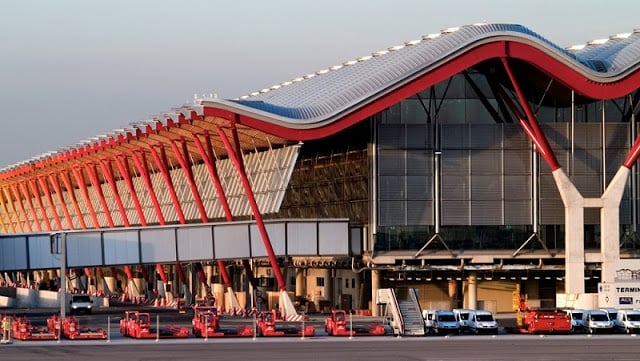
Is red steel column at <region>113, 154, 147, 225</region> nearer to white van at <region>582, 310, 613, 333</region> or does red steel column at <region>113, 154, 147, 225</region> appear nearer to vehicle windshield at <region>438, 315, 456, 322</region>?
vehicle windshield at <region>438, 315, 456, 322</region>

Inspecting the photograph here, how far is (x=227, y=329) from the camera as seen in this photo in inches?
3177

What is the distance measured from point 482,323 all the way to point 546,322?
333 cm

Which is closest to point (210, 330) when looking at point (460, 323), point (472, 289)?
point (460, 323)

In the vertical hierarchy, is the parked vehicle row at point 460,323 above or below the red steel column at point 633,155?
below

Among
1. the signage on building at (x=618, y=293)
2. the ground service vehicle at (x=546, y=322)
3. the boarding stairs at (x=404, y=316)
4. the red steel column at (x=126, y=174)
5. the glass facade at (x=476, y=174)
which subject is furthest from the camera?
the red steel column at (x=126, y=174)

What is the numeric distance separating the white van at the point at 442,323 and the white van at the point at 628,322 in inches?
347

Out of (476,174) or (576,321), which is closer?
(576,321)

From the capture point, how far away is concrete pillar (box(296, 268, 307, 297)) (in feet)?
385

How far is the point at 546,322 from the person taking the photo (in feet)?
256

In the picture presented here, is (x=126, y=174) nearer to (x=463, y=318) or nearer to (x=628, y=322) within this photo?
(x=463, y=318)

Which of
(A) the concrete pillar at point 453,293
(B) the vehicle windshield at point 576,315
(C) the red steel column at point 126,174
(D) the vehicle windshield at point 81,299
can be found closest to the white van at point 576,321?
(B) the vehicle windshield at point 576,315

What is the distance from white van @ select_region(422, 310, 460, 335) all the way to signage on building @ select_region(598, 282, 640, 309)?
1691cm

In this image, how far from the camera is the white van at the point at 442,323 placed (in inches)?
3105

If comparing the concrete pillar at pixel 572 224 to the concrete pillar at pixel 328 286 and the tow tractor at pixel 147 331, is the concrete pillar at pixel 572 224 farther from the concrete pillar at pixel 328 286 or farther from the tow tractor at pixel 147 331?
the tow tractor at pixel 147 331
